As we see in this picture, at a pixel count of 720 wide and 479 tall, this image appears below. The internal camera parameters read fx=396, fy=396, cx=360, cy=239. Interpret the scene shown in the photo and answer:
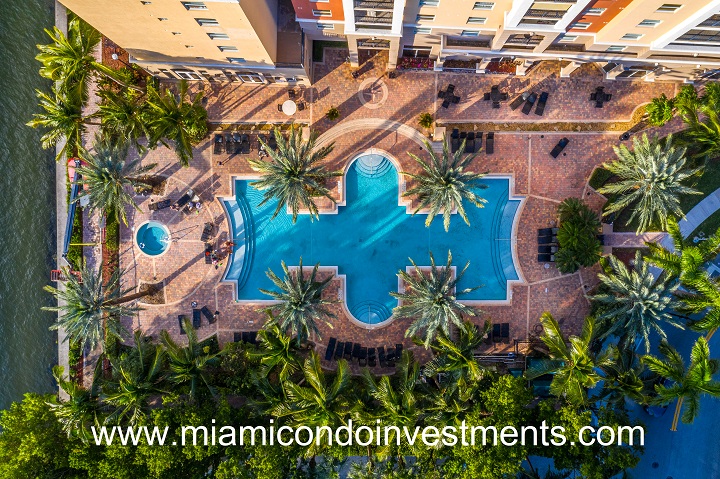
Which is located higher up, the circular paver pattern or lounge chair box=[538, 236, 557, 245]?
the circular paver pattern

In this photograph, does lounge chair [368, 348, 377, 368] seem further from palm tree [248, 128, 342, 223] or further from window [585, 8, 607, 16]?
window [585, 8, 607, 16]

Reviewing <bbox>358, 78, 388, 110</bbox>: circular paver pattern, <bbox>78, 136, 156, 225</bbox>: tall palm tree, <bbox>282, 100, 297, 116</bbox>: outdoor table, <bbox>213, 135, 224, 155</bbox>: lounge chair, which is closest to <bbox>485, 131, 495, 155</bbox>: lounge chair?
<bbox>358, 78, 388, 110</bbox>: circular paver pattern

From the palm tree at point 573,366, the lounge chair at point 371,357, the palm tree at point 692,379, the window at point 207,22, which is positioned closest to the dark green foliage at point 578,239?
the palm tree at point 573,366

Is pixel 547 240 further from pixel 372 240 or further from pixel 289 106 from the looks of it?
pixel 289 106

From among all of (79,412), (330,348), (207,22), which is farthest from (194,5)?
(79,412)

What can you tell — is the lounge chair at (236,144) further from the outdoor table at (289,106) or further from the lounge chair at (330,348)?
the lounge chair at (330,348)

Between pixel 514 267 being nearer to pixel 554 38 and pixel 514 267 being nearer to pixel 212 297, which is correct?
pixel 554 38
